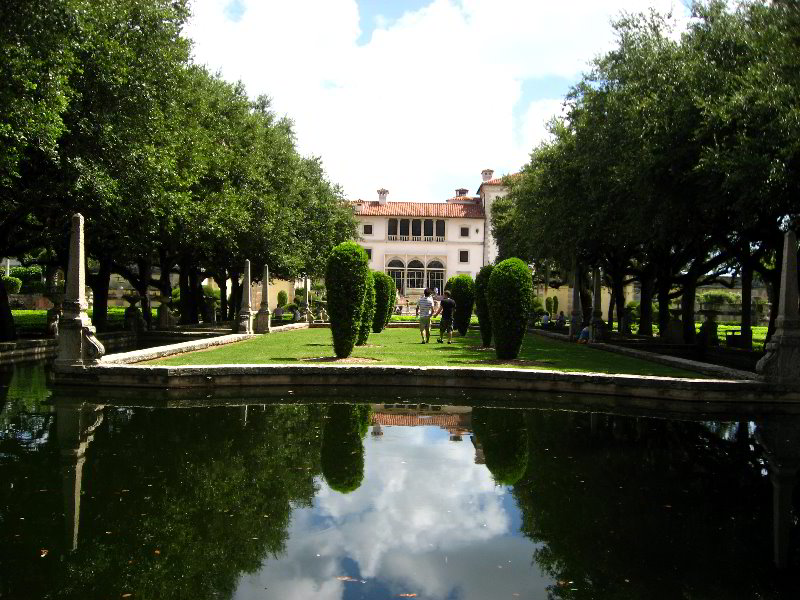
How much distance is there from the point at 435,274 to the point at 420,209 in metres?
6.61

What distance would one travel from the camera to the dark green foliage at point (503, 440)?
5852 millimetres

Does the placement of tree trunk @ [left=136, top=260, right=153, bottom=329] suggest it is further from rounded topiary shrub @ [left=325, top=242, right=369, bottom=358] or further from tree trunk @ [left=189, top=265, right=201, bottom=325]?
rounded topiary shrub @ [left=325, top=242, right=369, bottom=358]

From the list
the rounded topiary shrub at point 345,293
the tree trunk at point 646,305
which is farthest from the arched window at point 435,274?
the rounded topiary shrub at point 345,293

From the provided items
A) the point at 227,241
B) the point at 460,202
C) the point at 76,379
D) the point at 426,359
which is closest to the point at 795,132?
the point at 426,359

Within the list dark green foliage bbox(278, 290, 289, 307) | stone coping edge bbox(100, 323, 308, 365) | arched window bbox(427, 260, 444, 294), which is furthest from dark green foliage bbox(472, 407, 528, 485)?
arched window bbox(427, 260, 444, 294)

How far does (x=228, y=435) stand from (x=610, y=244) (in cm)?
1702

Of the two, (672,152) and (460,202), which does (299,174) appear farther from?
(460,202)

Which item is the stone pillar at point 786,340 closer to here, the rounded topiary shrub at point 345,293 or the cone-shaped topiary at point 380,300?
the rounded topiary shrub at point 345,293

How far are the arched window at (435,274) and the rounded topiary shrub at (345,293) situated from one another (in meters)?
51.8

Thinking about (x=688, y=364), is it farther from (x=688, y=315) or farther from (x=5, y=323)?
(x=5, y=323)

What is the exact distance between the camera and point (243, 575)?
11.8 feet

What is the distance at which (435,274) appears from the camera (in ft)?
216

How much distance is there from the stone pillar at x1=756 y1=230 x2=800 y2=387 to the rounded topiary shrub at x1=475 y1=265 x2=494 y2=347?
793cm

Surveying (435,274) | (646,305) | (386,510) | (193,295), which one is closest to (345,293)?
(386,510)
